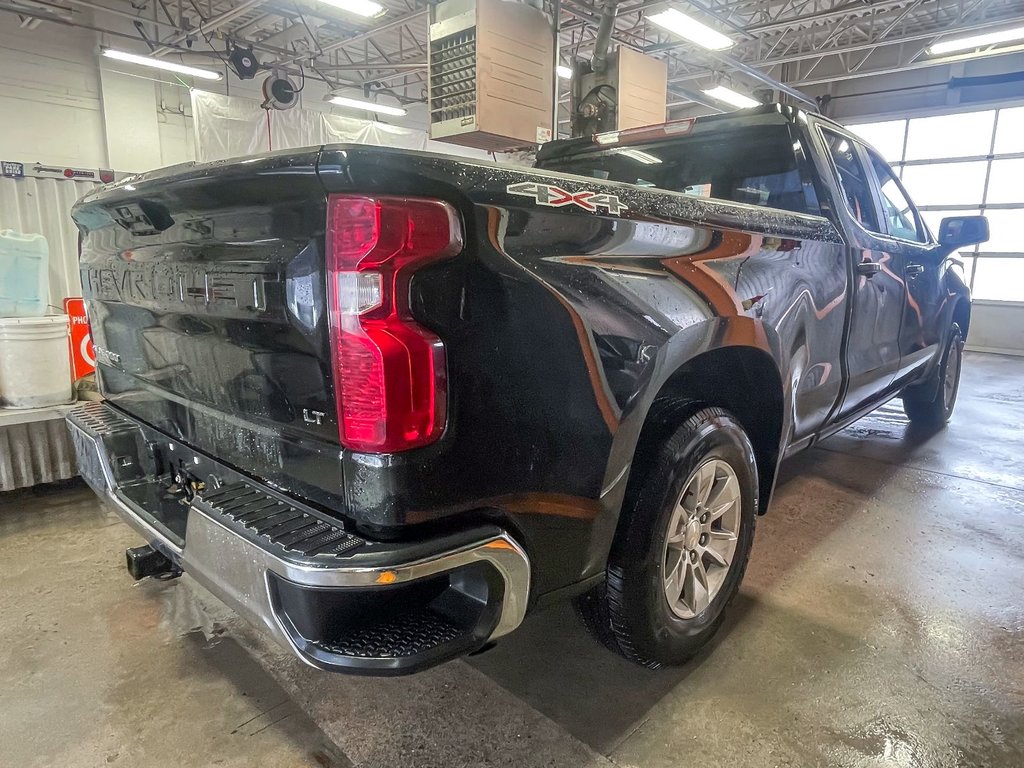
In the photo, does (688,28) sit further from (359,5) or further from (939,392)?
(939,392)

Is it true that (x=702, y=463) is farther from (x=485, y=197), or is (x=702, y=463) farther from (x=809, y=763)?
(x=485, y=197)

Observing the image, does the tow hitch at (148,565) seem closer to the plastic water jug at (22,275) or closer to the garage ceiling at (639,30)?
the plastic water jug at (22,275)

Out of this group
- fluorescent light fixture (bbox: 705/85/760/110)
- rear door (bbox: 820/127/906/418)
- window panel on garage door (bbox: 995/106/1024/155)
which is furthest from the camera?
window panel on garage door (bbox: 995/106/1024/155)

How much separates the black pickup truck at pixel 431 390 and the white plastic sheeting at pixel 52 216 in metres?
2.51

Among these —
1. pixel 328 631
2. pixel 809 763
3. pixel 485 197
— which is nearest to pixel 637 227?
pixel 485 197

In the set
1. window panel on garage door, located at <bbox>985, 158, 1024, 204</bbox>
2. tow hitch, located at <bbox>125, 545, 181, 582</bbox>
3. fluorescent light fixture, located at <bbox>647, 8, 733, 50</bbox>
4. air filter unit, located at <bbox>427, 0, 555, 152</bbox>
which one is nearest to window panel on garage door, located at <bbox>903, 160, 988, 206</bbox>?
window panel on garage door, located at <bbox>985, 158, 1024, 204</bbox>

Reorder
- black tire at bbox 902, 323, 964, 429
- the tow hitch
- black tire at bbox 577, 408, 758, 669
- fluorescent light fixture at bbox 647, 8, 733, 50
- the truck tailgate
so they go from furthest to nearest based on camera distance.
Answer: fluorescent light fixture at bbox 647, 8, 733, 50 < black tire at bbox 902, 323, 964, 429 < the tow hitch < black tire at bbox 577, 408, 758, 669 < the truck tailgate

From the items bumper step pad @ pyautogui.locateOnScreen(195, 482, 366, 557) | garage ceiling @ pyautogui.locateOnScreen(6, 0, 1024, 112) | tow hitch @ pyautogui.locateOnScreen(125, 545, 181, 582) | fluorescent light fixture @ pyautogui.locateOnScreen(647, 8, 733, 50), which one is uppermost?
garage ceiling @ pyautogui.locateOnScreen(6, 0, 1024, 112)

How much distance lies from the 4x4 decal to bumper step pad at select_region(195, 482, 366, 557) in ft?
2.43

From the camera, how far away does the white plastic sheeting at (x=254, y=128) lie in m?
7.79

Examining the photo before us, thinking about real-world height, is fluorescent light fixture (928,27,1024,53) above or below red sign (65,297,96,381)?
above

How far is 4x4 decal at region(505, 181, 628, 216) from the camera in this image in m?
1.29

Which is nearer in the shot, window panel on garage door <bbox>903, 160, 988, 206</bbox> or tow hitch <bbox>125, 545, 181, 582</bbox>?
tow hitch <bbox>125, 545, 181, 582</bbox>

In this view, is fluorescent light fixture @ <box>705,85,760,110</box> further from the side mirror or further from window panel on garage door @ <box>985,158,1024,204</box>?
the side mirror
